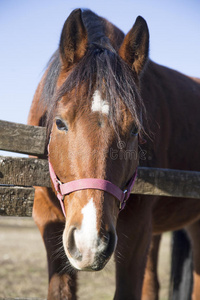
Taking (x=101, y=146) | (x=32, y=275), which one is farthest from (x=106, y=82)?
(x=32, y=275)

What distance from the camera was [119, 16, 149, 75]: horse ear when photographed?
9.02 ft

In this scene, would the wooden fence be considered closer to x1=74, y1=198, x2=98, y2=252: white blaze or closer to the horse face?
the horse face

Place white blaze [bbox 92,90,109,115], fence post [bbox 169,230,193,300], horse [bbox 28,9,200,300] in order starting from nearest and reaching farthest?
horse [bbox 28,9,200,300], white blaze [bbox 92,90,109,115], fence post [bbox 169,230,193,300]

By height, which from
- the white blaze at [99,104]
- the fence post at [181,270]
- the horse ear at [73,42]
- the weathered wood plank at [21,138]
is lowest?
the fence post at [181,270]

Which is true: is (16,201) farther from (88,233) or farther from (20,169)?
(88,233)

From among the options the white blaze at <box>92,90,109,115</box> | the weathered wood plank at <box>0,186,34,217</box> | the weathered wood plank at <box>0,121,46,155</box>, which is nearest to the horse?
the white blaze at <box>92,90,109,115</box>

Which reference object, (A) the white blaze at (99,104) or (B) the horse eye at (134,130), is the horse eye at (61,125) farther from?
(B) the horse eye at (134,130)

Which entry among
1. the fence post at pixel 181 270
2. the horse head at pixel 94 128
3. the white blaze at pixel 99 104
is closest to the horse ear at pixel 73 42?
the horse head at pixel 94 128

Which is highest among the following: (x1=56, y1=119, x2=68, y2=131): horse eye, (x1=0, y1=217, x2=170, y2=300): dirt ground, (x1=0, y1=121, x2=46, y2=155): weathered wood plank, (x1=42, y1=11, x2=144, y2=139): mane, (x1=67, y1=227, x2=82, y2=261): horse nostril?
(x1=42, y1=11, x2=144, y2=139): mane

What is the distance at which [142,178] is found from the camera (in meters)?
3.02

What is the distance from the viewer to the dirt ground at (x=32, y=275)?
577cm

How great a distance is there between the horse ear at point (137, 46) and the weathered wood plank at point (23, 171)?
3.29ft

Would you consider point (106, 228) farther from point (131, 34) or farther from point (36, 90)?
point (36, 90)

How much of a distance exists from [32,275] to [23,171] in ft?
15.0
